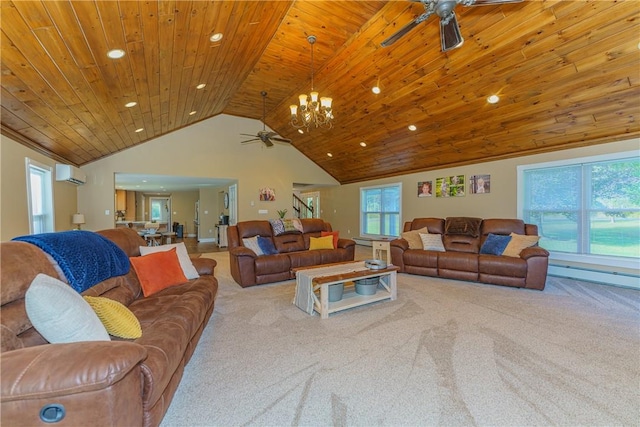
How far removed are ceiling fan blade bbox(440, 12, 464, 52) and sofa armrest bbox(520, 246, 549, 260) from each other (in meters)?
3.20

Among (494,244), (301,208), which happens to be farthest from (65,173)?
(301,208)

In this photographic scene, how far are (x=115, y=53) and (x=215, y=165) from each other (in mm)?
4965

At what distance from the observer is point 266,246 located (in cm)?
498

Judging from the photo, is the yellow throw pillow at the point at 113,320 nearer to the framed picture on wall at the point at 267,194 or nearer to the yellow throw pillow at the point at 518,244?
the yellow throw pillow at the point at 518,244

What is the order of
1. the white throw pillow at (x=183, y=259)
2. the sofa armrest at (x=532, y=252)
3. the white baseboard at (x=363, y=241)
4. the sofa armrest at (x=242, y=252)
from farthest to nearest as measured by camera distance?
the white baseboard at (x=363, y=241) → the sofa armrest at (x=242, y=252) → the sofa armrest at (x=532, y=252) → the white throw pillow at (x=183, y=259)

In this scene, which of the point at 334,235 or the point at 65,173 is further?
the point at 334,235

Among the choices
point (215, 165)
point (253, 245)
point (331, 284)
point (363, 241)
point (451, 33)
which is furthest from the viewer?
point (363, 241)

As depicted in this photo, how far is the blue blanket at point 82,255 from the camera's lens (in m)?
1.88

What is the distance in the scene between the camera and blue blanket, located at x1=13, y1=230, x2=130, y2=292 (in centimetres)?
188

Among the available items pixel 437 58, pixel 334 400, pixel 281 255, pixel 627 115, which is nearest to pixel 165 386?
pixel 334 400

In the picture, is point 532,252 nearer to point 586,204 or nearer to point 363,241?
point 586,204

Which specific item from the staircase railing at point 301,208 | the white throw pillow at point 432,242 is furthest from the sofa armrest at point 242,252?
the staircase railing at point 301,208

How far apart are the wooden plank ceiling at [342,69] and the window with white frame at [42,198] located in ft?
1.32

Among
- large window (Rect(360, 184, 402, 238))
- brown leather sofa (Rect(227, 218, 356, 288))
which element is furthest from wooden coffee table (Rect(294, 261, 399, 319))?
large window (Rect(360, 184, 402, 238))
